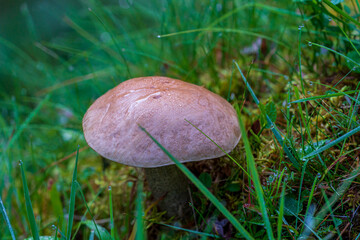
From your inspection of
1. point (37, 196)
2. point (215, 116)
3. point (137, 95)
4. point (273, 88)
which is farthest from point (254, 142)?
point (37, 196)

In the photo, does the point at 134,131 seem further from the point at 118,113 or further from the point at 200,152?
the point at 200,152

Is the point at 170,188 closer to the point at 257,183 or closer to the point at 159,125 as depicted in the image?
the point at 159,125

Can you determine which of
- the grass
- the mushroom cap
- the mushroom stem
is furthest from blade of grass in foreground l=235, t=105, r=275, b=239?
the mushroom stem

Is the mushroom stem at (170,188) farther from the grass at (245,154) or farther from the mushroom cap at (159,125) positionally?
the mushroom cap at (159,125)

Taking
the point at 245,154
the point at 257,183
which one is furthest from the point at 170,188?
the point at 257,183

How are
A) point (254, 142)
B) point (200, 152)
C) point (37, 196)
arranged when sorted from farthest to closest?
point (37, 196)
point (254, 142)
point (200, 152)

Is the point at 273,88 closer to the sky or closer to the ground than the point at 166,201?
closer to the sky

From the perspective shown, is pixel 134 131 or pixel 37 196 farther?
pixel 37 196
